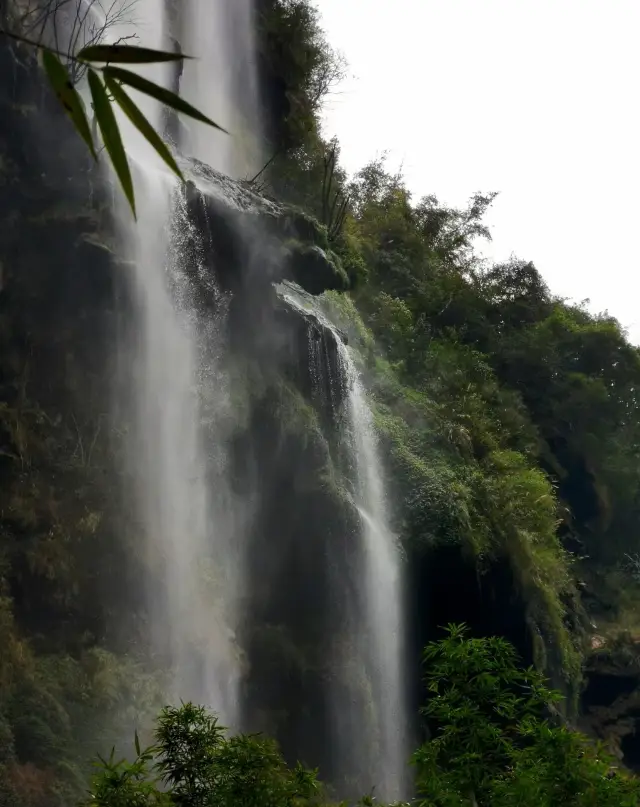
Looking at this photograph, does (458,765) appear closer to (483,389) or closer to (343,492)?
(343,492)

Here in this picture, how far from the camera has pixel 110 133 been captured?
1470mm

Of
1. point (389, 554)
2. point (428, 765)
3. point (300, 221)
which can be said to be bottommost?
point (428, 765)

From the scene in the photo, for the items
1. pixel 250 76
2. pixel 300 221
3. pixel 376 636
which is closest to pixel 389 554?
pixel 376 636

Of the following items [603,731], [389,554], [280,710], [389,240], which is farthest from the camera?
[389,240]

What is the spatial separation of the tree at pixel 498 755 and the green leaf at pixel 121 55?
3.19 meters

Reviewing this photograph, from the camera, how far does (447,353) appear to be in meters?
20.2

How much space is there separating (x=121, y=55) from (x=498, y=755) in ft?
12.5

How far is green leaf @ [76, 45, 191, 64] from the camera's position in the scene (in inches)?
56.5

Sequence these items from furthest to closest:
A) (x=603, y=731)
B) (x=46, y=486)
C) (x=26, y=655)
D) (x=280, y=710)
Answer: (x=603, y=731), (x=280, y=710), (x=46, y=486), (x=26, y=655)

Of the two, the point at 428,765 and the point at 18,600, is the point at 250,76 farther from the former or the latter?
the point at 428,765

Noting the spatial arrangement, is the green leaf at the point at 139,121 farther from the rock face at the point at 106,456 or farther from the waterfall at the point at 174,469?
the waterfall at the point at 174,469

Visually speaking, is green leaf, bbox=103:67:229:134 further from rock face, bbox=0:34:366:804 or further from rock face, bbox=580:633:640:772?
rock face, bbox=580:633:640:772

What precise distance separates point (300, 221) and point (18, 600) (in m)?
6.91

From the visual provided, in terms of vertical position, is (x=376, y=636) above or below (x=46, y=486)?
below
